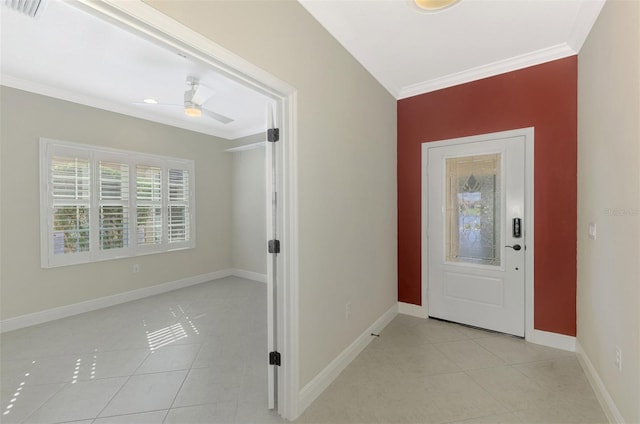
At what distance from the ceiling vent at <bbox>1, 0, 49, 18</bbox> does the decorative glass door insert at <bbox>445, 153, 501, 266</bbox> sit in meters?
3.75

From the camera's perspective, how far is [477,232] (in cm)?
311

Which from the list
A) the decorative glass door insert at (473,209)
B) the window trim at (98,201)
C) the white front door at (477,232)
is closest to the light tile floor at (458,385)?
the white front door at (477,232)

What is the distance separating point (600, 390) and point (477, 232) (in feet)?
5.09

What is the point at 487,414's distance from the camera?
186 centimetres

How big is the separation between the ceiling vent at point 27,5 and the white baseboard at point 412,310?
4.26 m

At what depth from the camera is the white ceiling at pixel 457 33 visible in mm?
2094

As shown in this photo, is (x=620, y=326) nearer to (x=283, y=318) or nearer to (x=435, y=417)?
(x=435, y=417)

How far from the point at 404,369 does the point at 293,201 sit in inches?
68.1

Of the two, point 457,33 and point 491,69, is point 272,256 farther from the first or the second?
point 491,69

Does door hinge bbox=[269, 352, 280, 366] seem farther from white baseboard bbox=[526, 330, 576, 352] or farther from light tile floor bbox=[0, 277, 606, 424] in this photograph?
white baseboard bbox=[526, 330, 576, 352]

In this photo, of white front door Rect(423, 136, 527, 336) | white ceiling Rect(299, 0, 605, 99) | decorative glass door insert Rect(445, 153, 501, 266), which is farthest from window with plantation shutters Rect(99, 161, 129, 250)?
decorative glass door insert Rect(445, 153, 501, 266)

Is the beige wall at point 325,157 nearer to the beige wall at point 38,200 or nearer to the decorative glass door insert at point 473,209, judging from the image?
the decorative glass door insert at point 473,209

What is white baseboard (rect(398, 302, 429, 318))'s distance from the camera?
11.3 ft

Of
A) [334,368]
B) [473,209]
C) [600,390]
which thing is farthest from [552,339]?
[334,368]
